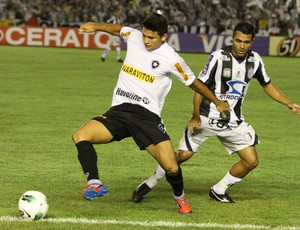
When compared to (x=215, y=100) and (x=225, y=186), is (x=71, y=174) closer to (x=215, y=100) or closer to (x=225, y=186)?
(x=225, y=186)

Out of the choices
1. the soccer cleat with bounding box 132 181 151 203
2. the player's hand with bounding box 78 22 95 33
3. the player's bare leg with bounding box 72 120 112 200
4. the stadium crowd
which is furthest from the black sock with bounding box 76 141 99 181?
the stadium crowd

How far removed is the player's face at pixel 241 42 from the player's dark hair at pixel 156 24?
3.13 ft

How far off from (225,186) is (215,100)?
1.30m

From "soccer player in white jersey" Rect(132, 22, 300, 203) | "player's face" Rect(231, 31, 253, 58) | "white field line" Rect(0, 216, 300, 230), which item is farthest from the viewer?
"soccer player in white jersey" Rect(132, 22, 300, 203)

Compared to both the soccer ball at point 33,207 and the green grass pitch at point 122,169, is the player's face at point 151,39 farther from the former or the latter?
the soccer ball at point 33,207

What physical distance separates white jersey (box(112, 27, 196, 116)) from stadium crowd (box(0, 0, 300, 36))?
3668 cm

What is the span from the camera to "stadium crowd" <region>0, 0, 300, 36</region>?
45.8 m

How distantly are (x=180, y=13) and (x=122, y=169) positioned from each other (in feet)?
119

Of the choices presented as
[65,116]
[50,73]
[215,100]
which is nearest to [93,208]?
[215,100]

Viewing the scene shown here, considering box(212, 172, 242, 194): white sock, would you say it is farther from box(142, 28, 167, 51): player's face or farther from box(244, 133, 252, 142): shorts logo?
box(142, 28, 167, 51): player's face

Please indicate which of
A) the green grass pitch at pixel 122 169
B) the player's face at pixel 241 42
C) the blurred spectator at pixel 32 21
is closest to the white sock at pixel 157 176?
the green grass pitch at pixel 122 169

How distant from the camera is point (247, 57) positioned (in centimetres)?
945

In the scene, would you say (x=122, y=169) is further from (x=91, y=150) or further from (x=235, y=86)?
(x=91, y=150)

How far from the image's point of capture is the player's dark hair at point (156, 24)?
28.1ft
